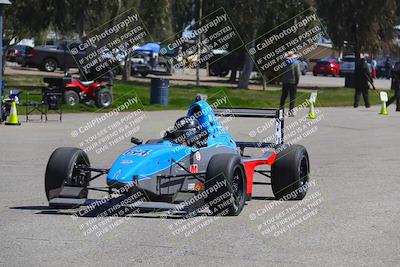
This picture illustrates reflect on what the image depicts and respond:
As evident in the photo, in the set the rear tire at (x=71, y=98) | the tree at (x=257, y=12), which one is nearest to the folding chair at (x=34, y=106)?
the rear tire at (x=71, y=98)

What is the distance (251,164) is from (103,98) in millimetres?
18968

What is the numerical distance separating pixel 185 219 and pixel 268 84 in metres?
39.2

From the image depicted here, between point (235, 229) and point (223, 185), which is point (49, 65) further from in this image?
point (235, 229)

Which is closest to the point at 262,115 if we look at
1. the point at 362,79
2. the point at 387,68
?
the point at 362,79

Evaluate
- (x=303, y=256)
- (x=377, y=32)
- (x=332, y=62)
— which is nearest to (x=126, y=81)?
(x=377, y=32)

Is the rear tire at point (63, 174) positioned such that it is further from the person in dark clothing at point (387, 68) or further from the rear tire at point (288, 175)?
the person in dark clothing at point (387, 68)

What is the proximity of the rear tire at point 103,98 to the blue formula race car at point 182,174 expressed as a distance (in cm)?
1837

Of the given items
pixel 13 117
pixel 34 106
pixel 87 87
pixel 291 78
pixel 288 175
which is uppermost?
pixel 291 78

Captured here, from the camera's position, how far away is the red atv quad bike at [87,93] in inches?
1201

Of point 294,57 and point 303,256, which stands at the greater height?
point 294,57

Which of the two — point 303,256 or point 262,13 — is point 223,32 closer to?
point 262,13

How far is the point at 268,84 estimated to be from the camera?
49.4 m

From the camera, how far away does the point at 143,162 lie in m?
10.8

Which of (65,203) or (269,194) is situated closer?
(65,203)
